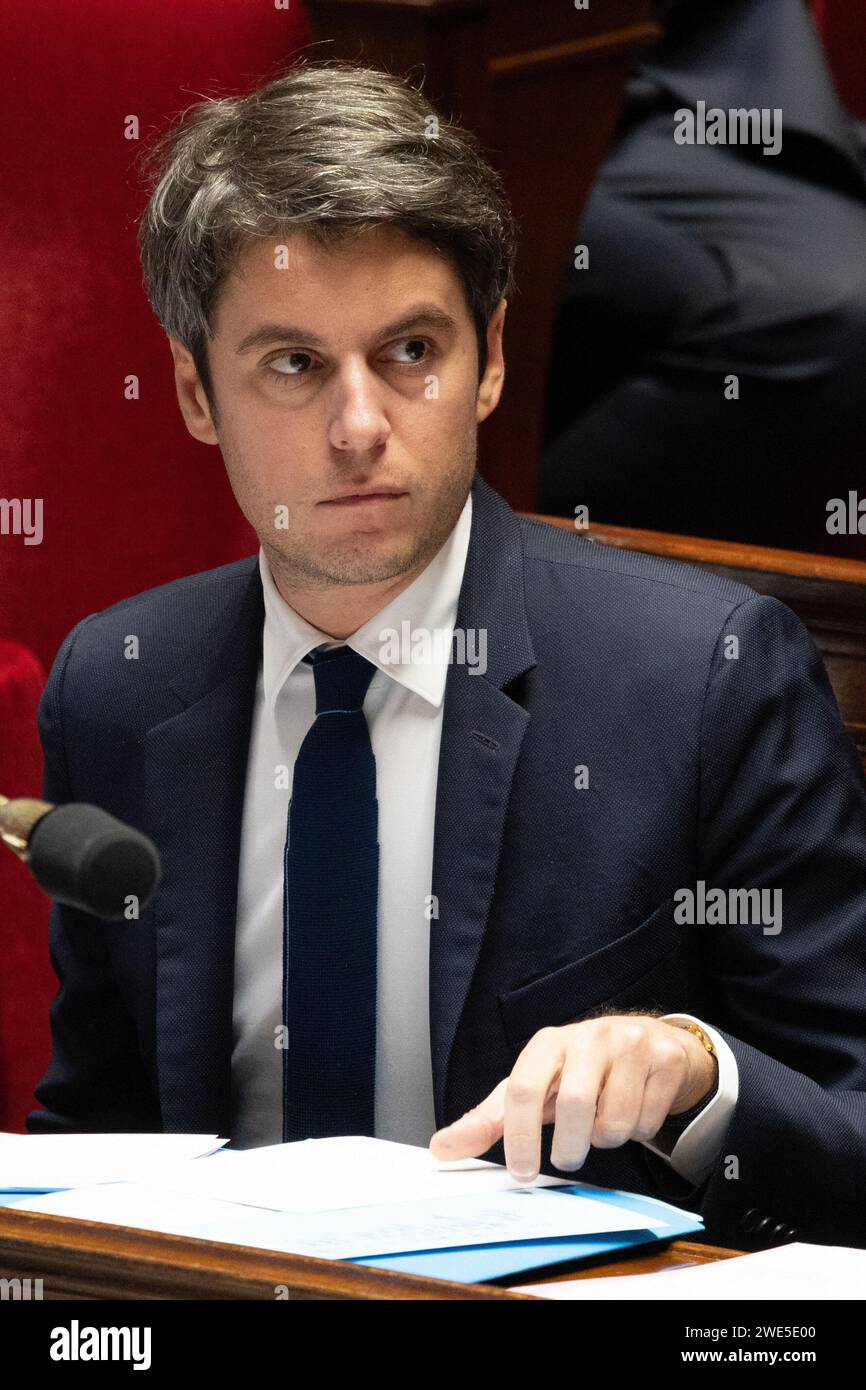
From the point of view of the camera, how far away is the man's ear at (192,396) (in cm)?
148

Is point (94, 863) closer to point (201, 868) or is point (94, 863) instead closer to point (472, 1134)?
point (472, 1134)

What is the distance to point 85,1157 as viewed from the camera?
1.00 m

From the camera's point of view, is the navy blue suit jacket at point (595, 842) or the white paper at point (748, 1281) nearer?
the white paper at point (748, 1281)

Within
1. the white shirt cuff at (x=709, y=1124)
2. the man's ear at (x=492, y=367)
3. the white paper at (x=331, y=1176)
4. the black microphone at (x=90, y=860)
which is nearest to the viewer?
the black microphone at (x=90, y=860)

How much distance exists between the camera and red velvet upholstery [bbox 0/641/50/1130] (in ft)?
5.65

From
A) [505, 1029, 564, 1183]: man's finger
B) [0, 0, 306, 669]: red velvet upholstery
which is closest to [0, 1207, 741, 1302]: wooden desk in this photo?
[505, 1029, 564, 1183]: man's finger

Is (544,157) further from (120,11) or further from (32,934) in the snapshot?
(32,934)

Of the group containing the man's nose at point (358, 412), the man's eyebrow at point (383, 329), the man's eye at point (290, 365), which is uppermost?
the man's eyebrow at point (383, 329)

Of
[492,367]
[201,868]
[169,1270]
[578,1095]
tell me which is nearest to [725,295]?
[492,367]

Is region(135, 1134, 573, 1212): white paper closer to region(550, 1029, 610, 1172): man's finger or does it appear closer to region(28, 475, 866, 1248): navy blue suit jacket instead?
region(550, 1029, 610, 1172): man's finger

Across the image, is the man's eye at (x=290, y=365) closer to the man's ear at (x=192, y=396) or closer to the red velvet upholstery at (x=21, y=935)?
the man's ear at (x=192, y=396)

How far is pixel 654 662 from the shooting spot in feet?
4.40

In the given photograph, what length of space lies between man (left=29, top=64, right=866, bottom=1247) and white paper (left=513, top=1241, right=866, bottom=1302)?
1.21 feet

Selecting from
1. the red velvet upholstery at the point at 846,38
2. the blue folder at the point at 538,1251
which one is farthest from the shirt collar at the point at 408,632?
the red velvet upholstery at the point at 846,38
